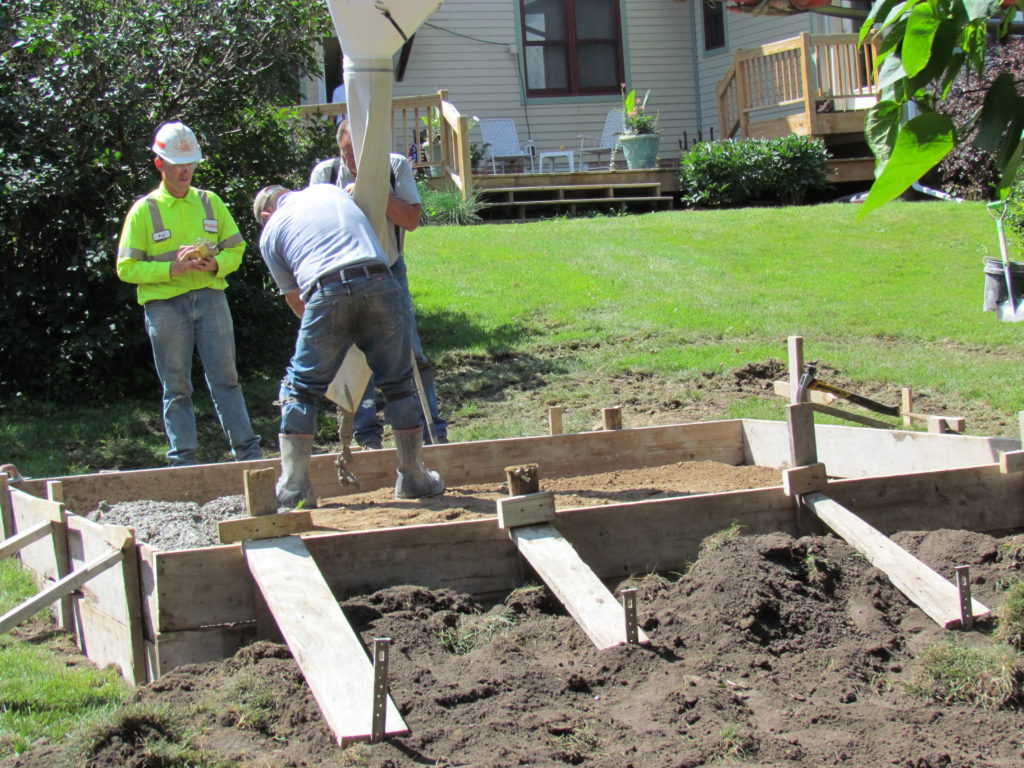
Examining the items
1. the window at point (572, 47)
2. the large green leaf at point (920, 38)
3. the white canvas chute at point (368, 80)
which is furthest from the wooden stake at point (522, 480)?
the window at point (572, 47)

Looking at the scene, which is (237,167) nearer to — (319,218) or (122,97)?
(122,97)

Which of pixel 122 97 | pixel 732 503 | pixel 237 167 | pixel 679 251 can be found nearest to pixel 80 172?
pixel 122 97

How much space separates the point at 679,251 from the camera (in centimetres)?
1356

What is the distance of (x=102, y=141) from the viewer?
880 centimetres

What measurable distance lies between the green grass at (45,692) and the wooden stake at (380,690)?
1.02 metres

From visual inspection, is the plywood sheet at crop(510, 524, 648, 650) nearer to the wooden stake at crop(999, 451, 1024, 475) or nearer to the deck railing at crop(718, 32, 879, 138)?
the wooden stake at crop(999, 451, 1024, 475)

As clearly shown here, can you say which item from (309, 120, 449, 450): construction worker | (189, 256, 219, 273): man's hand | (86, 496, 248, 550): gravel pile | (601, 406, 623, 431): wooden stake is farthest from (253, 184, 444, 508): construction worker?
(601, 406, 623, 431): wooden stake

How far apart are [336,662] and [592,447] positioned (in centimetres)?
323

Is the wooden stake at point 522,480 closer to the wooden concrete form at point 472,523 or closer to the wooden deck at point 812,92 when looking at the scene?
the wooden concrete form at point 472,523

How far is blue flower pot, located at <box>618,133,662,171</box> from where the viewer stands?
1872 centimetres

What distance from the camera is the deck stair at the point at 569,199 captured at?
58.1 ft

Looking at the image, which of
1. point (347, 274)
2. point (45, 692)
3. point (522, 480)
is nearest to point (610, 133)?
point (347, 274)

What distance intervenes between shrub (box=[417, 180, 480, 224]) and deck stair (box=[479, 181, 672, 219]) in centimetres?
53

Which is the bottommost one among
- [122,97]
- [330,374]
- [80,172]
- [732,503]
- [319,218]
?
[732,503]
